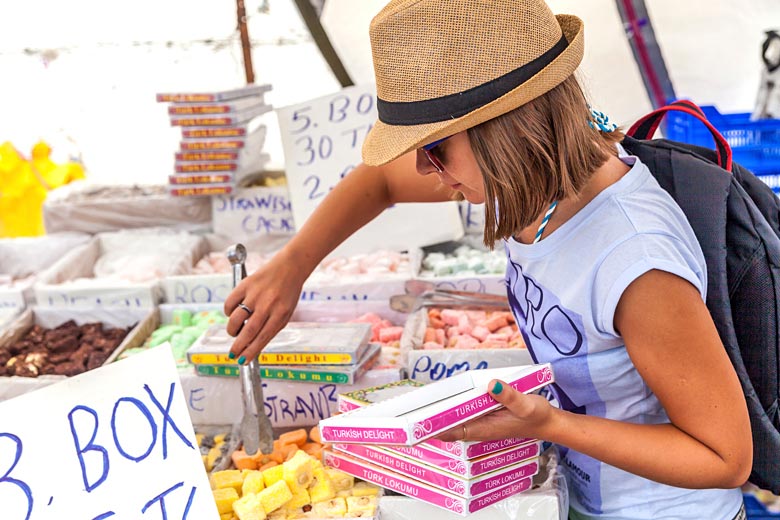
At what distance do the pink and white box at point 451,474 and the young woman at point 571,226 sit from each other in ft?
0.57

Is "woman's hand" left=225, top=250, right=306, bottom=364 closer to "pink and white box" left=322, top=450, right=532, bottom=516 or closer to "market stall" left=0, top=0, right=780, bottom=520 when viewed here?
"market stall" left=0, top=0, right=780, bottom=520

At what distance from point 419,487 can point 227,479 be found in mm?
423

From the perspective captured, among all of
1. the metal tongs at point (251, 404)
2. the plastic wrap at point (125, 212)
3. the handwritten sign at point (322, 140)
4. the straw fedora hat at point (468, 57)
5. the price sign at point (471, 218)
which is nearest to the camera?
the straw fedora hat at point (468, 57)

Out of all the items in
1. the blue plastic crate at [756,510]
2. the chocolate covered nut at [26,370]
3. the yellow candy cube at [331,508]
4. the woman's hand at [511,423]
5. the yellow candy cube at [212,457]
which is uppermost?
the woman's hand at [511,423]

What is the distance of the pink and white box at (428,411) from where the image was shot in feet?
3.56

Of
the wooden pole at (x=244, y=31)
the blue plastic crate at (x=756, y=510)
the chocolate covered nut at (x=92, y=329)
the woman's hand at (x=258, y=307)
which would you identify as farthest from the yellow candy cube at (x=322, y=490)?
the wooden pole at (x=244, y=31)

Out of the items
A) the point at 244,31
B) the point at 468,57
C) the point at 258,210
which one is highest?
the point at 244,31

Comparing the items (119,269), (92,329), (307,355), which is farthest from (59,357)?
(307,355)

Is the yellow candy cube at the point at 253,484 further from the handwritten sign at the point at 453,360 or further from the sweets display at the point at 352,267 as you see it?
the sweets display at the point at 352,267

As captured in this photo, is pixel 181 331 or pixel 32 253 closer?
pixel 181 331

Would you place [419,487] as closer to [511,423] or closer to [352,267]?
[511,423]

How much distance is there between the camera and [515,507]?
1396mm

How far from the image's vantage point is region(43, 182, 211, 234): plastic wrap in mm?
3371

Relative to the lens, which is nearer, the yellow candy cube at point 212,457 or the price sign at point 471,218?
the yellow candy cube at point 212,457
